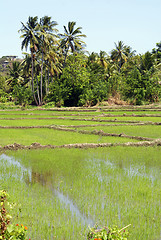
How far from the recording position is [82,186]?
554cm

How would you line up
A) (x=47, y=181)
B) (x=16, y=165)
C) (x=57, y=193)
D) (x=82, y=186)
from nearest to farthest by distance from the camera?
(x=57, y=193) < (x=82, y=186) < (x=47, y=181) < (x=16, y=165)

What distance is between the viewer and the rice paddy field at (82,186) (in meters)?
3.86

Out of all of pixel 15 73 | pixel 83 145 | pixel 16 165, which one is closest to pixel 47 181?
pixel 16 165

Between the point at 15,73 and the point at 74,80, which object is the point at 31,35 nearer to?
the point at 74,80

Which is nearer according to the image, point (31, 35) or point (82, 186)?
point (82, 186)

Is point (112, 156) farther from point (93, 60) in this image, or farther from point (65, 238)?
point (93, 60)

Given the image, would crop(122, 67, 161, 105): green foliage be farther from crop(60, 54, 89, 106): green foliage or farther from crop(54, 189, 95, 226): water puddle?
crop(54, 189, 95, 226): water puddle

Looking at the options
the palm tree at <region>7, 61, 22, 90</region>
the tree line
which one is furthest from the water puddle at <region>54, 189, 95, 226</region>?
the palm tree at <region>7, 61, 22, 90</region>

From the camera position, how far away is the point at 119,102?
31.5m

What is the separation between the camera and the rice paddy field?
3857mm

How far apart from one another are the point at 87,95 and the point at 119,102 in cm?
433

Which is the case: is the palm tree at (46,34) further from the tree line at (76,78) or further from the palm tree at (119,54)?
the palm tree at (119,54)

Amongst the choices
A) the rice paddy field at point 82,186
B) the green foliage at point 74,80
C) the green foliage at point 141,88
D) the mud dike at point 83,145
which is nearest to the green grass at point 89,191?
the rice paddy field at point 82,186

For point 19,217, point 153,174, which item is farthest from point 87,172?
point 19,217
